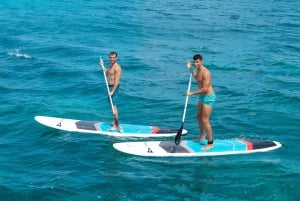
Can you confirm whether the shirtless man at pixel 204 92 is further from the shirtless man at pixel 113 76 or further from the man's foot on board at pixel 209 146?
the shirtless man at pixel 113 76

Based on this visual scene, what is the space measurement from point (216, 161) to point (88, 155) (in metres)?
4.03

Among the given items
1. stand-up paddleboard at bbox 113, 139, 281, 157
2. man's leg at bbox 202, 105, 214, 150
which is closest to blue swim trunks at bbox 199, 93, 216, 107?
man's leg at bbox 202, 105, 214, 150

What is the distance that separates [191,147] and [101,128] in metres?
3.51

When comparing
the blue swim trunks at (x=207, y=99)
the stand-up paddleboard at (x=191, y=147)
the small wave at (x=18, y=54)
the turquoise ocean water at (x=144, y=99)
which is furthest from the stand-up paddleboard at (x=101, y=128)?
the small wave at (x=18, y=54)

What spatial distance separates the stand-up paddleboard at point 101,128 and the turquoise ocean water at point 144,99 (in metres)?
0.32

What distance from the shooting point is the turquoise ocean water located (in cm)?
1334

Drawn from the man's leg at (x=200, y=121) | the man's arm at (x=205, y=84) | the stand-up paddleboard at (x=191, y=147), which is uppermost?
the man's arm at (x=205, y=84)

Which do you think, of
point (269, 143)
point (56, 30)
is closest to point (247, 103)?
point (269, 143)

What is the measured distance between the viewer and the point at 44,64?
27469 millimetres

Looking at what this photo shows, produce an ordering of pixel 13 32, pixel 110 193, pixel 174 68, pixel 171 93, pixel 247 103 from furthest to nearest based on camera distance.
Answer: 1. pixel 13 32
2. pixel 174 68
3. pixel 171 93
4. pixel 247 103
5. pixel 110 193

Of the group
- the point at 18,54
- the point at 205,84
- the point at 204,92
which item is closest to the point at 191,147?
the point at 204,92

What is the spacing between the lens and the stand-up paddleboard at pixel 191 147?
48.6 ft

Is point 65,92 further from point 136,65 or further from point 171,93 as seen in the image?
point 136,65

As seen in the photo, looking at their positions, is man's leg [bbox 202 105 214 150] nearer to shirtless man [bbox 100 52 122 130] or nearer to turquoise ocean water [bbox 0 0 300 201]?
turquoise ocean water [bbox 0 0 300 201]
